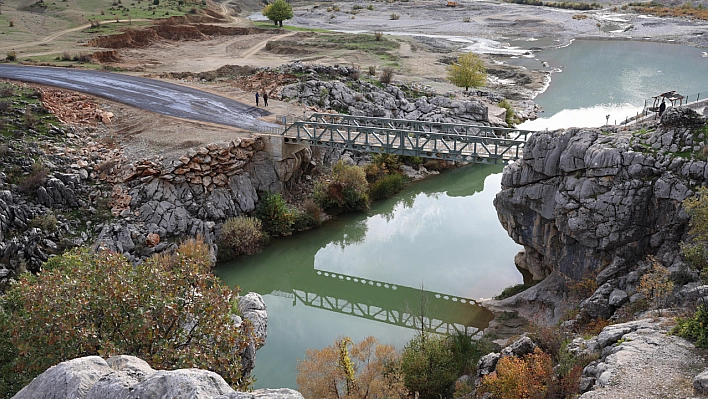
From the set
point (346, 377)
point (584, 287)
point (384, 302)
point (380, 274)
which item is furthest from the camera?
point (380, 274)

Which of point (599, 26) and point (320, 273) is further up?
point (599, 26)

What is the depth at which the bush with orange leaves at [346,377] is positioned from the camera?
22.9 metres

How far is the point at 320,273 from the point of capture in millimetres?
39188

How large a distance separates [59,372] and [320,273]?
26.5m

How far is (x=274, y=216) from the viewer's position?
40875 millimetres

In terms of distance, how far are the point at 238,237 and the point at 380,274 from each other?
29.7 feet

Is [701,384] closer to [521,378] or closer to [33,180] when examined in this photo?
[521,378]

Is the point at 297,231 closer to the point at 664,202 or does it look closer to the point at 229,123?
the point at 229,123

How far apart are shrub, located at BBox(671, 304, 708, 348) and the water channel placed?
495 inches

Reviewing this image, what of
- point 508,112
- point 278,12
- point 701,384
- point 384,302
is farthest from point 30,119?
point 278,12

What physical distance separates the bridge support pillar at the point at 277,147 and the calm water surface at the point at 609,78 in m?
29.7

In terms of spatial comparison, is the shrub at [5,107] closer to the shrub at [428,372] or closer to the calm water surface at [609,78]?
the shrub at [428,372]

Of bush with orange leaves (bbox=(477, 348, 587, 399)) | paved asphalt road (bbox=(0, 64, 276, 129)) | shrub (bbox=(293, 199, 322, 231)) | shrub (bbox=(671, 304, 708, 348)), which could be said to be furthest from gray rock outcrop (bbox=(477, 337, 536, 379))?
paved asphalt road (bbox=(0, 64, 276, 129))

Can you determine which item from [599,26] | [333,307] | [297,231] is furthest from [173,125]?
[599,26]
